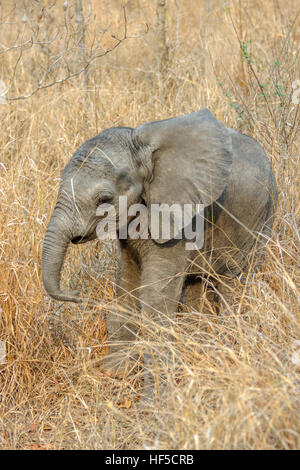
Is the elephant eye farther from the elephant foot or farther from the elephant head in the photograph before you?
the elephant foot

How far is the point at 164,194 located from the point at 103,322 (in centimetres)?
110

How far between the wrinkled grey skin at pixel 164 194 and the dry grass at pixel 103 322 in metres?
0.22

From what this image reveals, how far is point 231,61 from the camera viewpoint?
738 centimetres

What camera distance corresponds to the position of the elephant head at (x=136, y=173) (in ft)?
11.9

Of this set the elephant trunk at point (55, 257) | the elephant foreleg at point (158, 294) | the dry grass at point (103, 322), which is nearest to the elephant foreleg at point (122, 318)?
the dry grass at point (103, 322)

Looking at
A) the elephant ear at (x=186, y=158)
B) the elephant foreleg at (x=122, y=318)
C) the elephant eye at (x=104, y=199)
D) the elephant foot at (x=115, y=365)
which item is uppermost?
the elephant ear at (x=186, y=158)

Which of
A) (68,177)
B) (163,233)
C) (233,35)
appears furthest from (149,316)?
(233,35)

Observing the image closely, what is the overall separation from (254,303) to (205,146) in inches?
36.2

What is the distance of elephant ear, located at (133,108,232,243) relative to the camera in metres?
3.86

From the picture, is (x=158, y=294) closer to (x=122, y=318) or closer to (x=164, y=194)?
(x=122, y=318)

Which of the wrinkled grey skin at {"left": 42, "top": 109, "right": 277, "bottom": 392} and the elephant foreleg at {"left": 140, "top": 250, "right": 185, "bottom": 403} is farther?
the elephant foreleg at {"left": 140, "top": 250, "right": 185, "bottom": 403}

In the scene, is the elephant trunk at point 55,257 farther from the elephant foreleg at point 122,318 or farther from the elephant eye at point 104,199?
the elephant foreleg at point 122,318

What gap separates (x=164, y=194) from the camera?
389 cm

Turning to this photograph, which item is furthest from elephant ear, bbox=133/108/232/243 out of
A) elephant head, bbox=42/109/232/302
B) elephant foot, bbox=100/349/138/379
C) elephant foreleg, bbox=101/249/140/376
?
elephant foot, bbox=100/349/138/379
